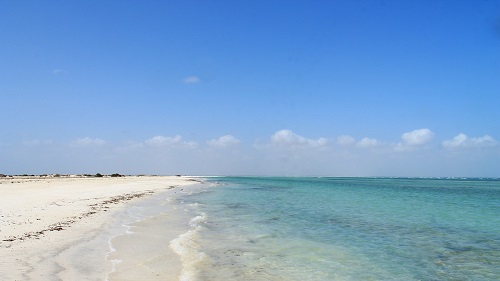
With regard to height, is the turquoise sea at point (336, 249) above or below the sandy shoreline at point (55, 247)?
below

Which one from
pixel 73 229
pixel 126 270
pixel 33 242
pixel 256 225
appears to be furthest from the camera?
pixel 256 225

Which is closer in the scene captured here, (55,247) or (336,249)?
(55,247)

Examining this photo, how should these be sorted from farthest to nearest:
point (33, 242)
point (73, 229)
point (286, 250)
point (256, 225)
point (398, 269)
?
point (256, 225) → point (73, 229) → point (286, 250) → point (33, 242) → point (398, 269)

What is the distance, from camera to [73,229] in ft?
46.6

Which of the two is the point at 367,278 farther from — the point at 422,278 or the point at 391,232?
the point at 391,232

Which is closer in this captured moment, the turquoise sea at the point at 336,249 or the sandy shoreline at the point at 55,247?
the sandy shoreline at the point at 55,247

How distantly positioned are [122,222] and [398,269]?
42.7 feet

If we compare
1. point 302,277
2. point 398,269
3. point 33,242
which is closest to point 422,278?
point 398,269

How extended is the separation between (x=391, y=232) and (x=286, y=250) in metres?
7.02

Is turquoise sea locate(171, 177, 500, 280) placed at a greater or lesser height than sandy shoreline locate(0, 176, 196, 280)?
lesser

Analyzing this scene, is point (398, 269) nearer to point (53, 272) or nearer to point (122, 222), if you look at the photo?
point (53, 272)

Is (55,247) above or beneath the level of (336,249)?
above

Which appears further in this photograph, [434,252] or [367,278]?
[434,252]

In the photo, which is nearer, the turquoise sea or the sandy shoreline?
the sandy shoreline
